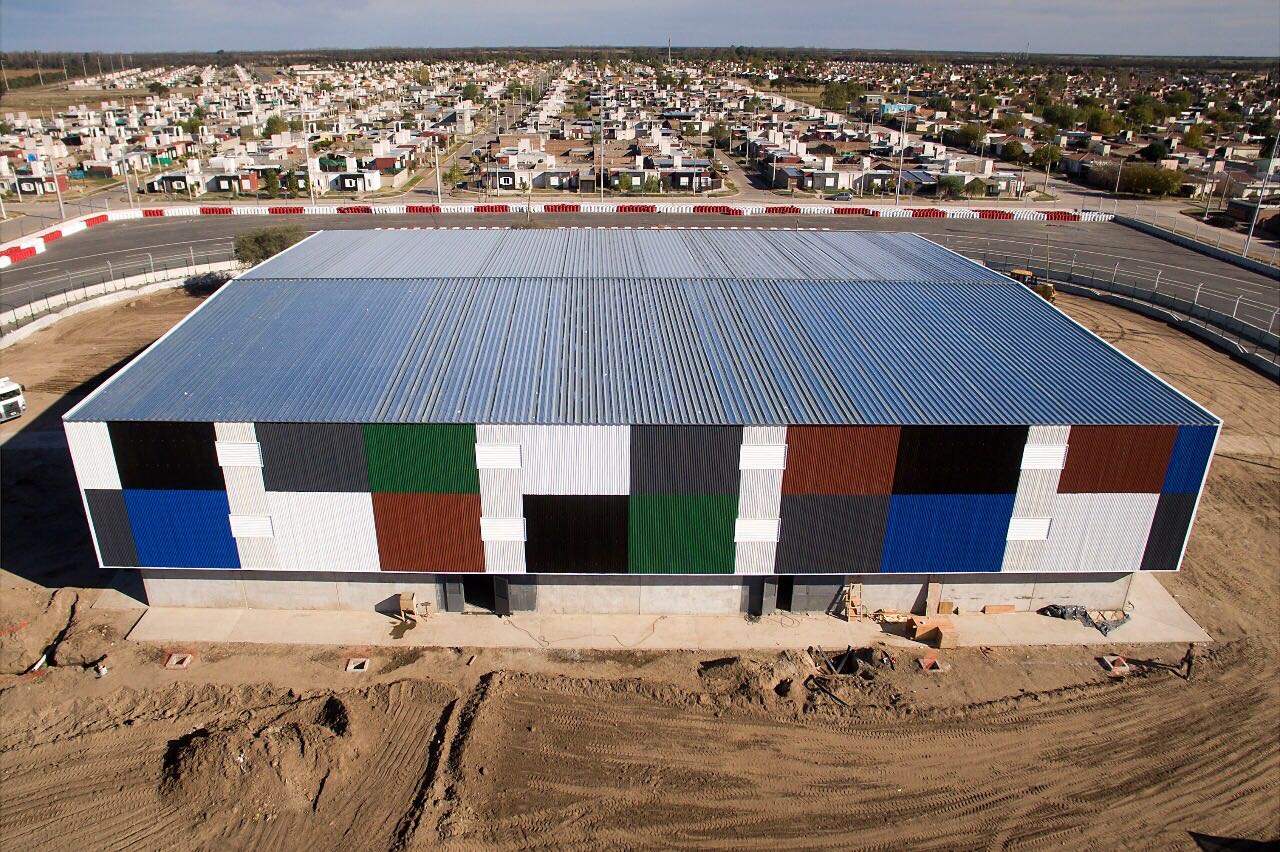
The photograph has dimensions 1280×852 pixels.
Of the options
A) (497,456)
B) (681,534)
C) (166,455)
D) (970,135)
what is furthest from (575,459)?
(970,135)

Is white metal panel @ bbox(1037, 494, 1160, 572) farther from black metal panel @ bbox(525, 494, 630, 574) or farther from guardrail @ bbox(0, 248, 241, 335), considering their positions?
guardrail @ bbox(0, 248, 241, 335)

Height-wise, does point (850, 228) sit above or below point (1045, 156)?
below

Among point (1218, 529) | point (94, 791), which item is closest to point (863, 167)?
point (1218, 529)

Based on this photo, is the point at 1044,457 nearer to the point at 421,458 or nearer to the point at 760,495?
the point at 760,495

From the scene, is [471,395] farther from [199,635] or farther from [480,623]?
[199,635]

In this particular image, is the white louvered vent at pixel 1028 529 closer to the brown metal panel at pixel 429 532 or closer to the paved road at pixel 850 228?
the brown metal panel at pixel 429 532

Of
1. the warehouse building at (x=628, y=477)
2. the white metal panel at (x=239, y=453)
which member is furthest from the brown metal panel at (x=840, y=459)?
the white metal panel at (x=239, y=453)
